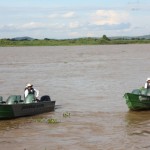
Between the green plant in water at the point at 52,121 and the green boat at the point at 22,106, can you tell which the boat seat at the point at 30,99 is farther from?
the green plant in water at the point at 52,121

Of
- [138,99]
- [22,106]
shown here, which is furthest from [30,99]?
[138,99]

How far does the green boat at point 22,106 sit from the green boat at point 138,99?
3.38 m

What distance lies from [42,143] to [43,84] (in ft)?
61.7

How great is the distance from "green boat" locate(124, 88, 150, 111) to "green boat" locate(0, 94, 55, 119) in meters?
3.38

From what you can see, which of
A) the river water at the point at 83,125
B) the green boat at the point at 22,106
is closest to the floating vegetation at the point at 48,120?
the river water at the point at 83,125

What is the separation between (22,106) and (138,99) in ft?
15.9

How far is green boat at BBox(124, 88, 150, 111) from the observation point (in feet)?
62.1

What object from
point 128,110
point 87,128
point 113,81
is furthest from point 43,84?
point 87,128

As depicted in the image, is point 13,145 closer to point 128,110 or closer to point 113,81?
point 128,110

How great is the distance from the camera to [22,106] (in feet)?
58.9

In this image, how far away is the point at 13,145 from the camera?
44.8 feet

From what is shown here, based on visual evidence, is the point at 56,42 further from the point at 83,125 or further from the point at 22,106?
the point at 83,125

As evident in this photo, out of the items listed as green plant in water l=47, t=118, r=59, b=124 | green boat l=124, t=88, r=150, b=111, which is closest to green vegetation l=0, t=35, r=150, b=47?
green boat l=124, t=88, r=150, b=111

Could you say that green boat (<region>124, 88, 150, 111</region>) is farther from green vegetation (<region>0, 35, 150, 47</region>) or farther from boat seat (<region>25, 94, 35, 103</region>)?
green vegetation (<region>0, 35, 150, 47</region>)
